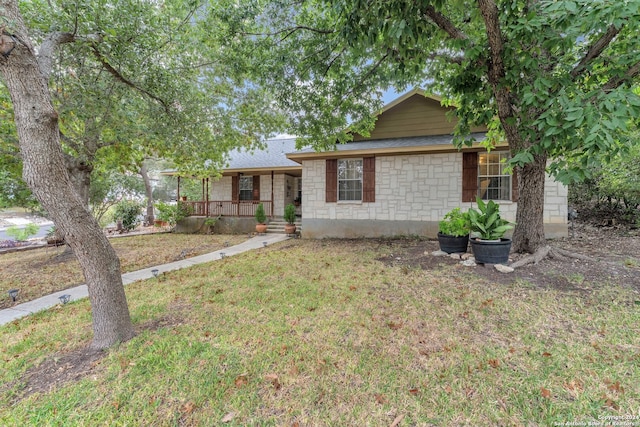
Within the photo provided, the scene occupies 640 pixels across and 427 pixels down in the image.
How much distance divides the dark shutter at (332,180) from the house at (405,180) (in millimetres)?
37

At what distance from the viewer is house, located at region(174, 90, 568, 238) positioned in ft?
27.7

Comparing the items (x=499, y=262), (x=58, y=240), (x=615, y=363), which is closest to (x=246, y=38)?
(x=499, y=262)

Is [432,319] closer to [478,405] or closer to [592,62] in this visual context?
[478,405]

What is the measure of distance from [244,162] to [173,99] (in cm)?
839

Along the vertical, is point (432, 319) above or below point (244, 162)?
below

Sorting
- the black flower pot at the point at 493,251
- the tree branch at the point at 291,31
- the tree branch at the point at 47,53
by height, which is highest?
the tree branch at the point at 291,31

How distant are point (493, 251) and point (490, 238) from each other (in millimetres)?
308

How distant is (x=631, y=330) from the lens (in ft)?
9.53

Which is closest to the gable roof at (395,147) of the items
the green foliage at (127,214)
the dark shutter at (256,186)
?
the dark shutter at (256,186)

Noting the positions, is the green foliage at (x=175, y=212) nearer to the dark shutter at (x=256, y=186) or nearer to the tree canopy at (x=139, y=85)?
the dark shutter at (x=256, y=186)

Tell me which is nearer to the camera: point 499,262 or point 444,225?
point 499,262

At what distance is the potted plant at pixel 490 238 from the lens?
516 centimetres

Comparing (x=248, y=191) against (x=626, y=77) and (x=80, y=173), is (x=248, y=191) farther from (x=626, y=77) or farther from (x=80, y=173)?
(x=626, y=77)

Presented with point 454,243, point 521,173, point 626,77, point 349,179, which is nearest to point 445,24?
point 626,77
